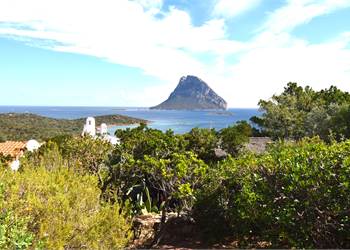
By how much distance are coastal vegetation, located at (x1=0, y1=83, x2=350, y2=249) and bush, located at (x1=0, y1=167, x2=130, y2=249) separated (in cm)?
1

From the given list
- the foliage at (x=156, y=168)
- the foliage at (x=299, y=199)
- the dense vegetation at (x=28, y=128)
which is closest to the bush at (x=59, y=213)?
the foliage at (x=299, y=199)

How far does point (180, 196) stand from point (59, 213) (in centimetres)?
330

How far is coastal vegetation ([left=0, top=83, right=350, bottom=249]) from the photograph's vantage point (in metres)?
4.43

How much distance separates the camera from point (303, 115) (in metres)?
36.4

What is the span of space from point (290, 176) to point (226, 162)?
2330 millimetres

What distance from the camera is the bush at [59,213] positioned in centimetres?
419

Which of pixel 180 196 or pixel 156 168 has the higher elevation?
pixel 156 168

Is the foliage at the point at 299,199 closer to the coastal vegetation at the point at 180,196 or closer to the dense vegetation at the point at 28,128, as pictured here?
the coastal vegetation at the point at 180,196

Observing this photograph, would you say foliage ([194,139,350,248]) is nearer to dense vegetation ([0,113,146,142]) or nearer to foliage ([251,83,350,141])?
foliage ([251,83,350,141])

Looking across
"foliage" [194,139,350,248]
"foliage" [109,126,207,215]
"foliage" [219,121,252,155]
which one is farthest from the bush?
"foliage" [219,121,252,155]

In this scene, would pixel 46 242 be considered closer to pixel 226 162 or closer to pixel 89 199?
pixel 89 199

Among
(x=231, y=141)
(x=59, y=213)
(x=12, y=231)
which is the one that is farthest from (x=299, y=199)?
(x=231, y=141)

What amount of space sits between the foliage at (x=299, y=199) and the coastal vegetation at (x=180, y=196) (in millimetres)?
12

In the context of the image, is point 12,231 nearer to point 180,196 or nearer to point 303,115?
point 180,196
